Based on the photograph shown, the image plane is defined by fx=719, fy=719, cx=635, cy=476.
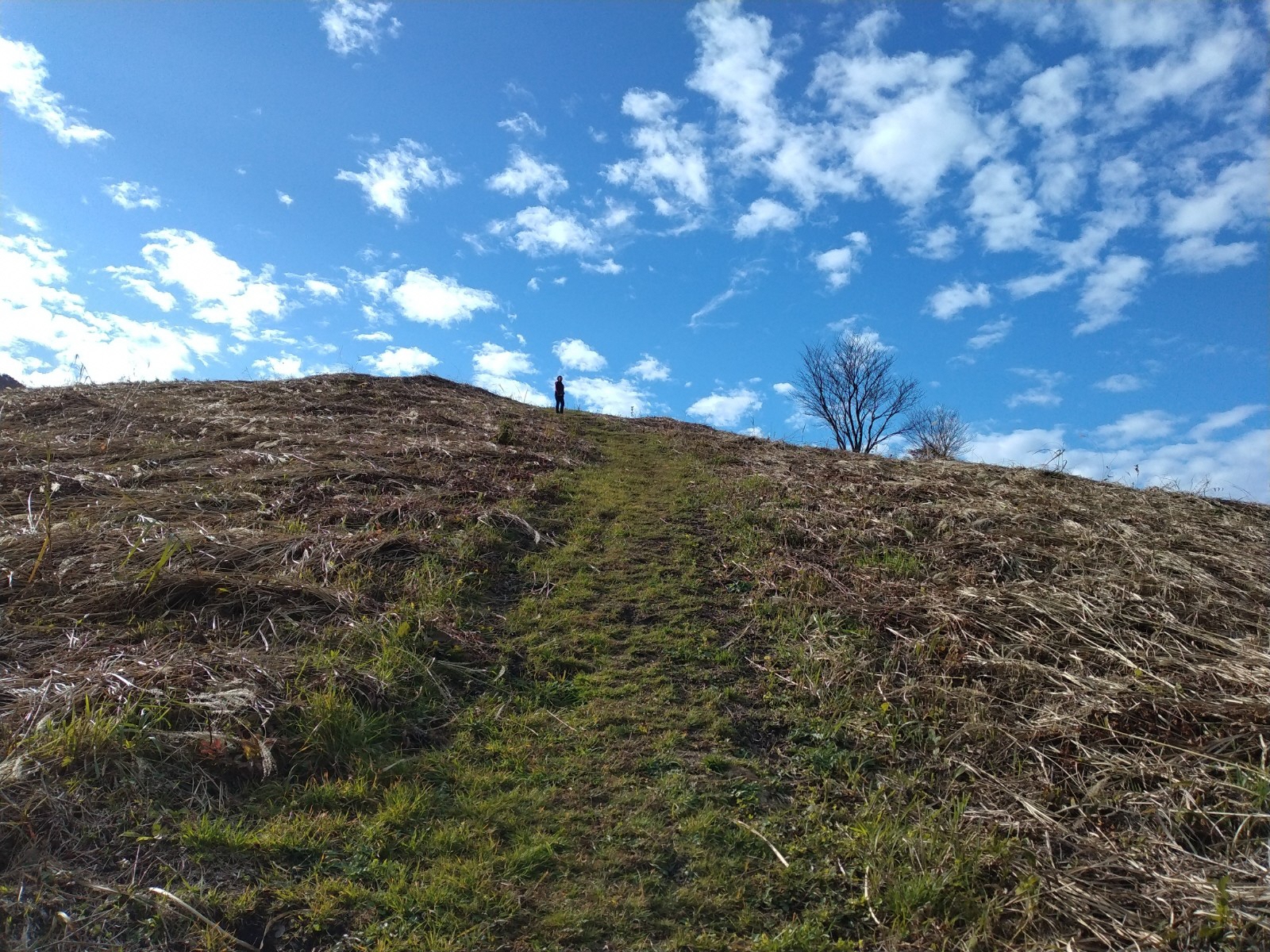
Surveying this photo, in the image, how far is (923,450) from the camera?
18906mm

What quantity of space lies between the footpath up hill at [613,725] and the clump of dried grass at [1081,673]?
0.03 meters

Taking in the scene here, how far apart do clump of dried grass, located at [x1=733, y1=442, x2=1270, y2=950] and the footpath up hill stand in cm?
3

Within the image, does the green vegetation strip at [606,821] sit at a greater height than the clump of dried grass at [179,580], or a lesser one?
lesser

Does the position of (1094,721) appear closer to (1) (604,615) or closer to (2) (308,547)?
(1) (604,615)

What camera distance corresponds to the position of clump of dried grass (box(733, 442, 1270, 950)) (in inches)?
137

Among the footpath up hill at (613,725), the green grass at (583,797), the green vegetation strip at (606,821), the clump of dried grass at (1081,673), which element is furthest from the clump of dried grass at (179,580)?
the clump of dried grass at (1081,673)

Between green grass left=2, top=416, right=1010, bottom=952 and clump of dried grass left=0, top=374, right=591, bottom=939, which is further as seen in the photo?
clump of dried grass left=0, top=374, right=591, bottom=939

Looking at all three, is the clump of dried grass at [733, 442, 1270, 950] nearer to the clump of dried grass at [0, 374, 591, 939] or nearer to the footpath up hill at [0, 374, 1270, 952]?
the footpath up hill at [0, 374, 1270, 952]

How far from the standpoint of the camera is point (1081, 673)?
204 inches

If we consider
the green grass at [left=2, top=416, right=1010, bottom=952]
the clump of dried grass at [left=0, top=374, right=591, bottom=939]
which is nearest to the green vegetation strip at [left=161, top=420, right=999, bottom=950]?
the green grass at [left=2, top=416, right=1010, bottom=952]

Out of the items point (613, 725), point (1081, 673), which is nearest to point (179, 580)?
point (613, 725)

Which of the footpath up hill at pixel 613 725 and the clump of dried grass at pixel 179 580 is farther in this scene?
the clump of dried grass at pixel 179 580

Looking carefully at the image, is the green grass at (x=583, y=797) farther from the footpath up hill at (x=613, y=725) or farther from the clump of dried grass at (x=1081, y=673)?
the clump of dried grass at (x=1081, y=673)

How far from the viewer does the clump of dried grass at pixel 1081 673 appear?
348cm
